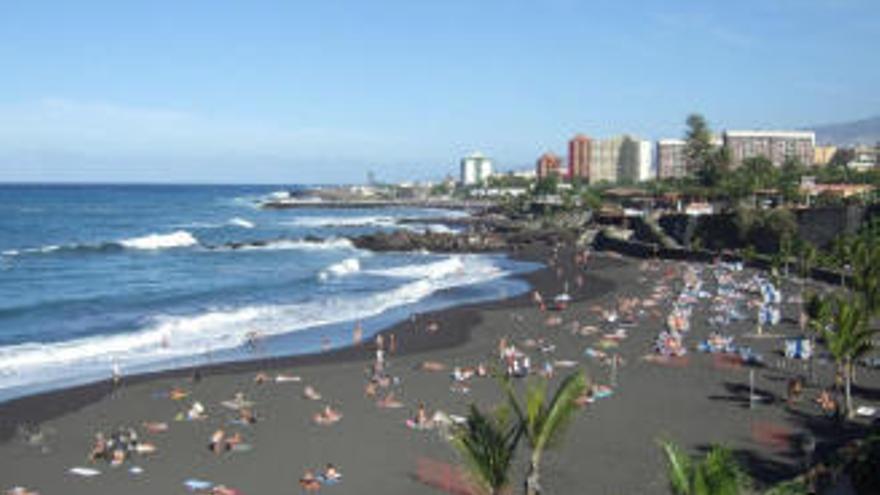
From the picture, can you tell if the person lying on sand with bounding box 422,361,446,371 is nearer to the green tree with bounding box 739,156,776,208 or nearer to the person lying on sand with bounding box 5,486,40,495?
the person lying on sand with bounding box 5,486,40,495

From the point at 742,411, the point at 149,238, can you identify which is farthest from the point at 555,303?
the point at 149,238

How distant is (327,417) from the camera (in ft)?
75.8

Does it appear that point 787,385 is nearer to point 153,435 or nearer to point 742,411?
point 742,411

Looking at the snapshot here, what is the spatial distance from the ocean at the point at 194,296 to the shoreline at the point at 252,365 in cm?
88

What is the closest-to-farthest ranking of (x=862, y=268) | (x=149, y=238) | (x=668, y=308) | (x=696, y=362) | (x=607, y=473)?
(x=607, y=473), (x=696, y=362), (x=862, y=268), (x=668, y=308), (x=149, y=238)

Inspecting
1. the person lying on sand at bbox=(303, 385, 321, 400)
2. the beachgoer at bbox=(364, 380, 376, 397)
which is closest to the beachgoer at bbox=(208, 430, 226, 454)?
the person lying on sand at bbox=(303, 385, 321, 400)

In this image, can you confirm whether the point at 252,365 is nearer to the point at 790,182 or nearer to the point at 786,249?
the point at 786,249

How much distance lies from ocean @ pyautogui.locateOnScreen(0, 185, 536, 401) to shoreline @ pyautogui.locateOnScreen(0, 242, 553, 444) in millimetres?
879

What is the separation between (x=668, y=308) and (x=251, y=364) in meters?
19.6

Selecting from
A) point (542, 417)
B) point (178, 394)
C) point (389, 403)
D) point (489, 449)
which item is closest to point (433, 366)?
point (389, 403)

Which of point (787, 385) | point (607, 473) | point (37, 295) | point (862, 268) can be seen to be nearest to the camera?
point (607, 473)

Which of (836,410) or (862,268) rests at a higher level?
(862,268)

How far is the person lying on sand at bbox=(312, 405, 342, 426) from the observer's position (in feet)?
75.0

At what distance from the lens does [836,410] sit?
21.9m
